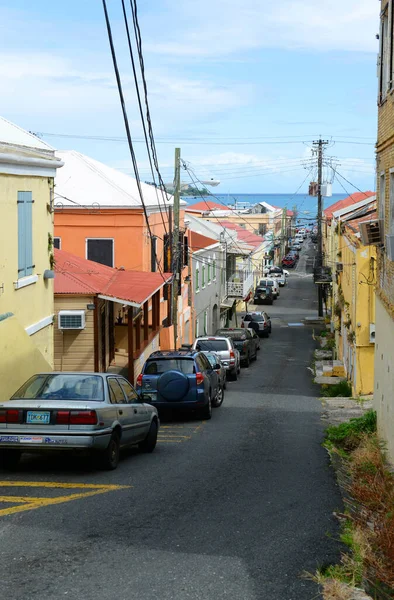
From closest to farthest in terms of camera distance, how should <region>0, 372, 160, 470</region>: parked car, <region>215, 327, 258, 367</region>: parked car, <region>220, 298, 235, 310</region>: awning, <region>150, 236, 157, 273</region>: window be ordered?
<region>0, 372, 160, 470</region>: parked car < <region>150, 236, 157, 273</region>: window < <region>215, 327, 258, 367</region>: parked car < <region>220, 298, 235, 310</region>: awning

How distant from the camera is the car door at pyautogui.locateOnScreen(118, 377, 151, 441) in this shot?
13.2 m

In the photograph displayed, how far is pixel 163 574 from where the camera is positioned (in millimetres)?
7133

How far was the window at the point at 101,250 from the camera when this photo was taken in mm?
34438

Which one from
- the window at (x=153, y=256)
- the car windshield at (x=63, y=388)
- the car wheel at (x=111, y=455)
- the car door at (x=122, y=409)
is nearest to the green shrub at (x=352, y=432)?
the car door at (x=122, y=409)

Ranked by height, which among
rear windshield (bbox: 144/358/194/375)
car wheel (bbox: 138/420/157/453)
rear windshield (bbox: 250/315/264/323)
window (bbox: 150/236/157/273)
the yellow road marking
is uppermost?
window (bbox: 150/236/157/273)

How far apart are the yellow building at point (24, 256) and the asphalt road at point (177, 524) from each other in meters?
3.16

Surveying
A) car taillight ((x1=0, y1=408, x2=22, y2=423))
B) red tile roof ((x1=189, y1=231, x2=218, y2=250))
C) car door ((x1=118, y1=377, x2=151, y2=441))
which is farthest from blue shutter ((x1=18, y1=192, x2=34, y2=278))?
red tile roof ((x1=189, y1=231, x2=218, y2=250))

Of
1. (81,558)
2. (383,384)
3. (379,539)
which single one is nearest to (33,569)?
(81,558)

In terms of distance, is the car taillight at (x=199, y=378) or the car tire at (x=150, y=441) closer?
the car tire at (x=150, y=441)

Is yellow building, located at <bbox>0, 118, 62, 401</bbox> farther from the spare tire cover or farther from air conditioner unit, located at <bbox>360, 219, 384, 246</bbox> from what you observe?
air conditioner unit, located at <bbox>360, 219, 384, 246</bbox>

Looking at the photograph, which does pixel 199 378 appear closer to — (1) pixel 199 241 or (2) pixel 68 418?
(2) pixel 68 418

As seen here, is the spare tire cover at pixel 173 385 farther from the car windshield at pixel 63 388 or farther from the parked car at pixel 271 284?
the parked car at pixel 271 284

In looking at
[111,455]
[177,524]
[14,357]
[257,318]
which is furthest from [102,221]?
[177,524]

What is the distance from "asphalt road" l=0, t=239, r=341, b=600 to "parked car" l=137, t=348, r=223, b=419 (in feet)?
10.7
